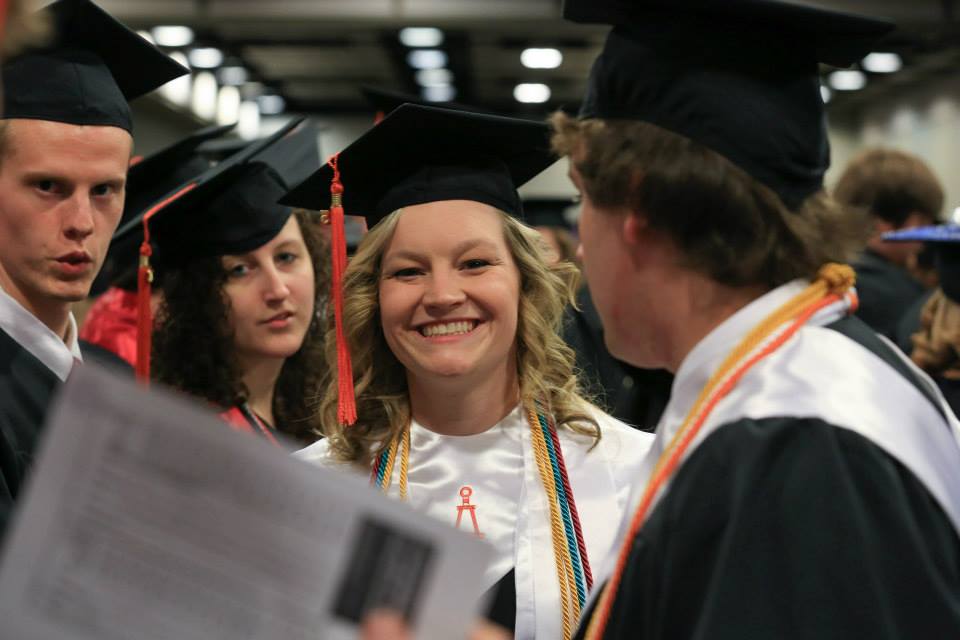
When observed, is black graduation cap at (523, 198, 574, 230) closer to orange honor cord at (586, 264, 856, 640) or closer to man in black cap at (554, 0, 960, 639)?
man in black cap at (554, 0, 960, 639)

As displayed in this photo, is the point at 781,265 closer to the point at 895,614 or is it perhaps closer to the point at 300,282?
the point at 895,614

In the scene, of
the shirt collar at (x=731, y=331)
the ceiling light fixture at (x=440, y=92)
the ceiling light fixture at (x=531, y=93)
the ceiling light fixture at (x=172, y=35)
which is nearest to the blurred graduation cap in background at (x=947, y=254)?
the shirt collar at (x=731, y=331)

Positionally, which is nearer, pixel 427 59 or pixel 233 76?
pixel 427 59

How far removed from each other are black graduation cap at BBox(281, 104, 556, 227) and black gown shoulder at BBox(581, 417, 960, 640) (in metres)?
1.26

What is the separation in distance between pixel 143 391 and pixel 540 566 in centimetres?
152

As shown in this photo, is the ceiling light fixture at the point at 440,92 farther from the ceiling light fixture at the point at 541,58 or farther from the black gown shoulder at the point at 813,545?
the black gown shoulder at the point at 813,545

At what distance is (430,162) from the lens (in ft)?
8.39

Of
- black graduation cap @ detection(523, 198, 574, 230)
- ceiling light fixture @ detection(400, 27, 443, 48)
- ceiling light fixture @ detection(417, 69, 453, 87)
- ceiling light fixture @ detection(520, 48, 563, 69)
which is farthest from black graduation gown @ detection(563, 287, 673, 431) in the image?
ceiling light fixture @ detection(417, 69, 453, 87)

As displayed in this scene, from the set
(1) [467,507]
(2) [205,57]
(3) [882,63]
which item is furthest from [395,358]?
(3) [882,63]

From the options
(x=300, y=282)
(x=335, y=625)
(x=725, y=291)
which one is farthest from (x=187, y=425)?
(x=300, y=282)

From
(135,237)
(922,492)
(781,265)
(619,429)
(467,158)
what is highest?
(781,265)

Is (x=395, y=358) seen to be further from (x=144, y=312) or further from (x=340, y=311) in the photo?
(x=144, y=312)

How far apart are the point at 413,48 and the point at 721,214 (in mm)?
11973

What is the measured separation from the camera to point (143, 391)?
912 mm
